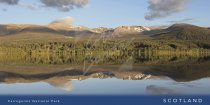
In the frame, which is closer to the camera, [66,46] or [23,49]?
[23,49]
